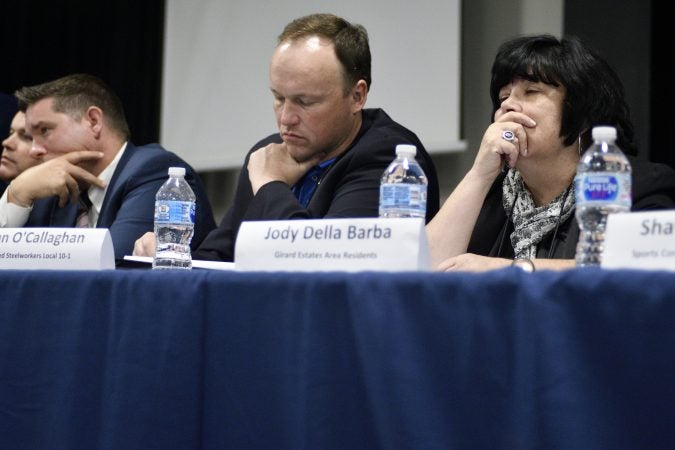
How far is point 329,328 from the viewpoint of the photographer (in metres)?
1.23

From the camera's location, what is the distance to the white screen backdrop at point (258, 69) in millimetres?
4055

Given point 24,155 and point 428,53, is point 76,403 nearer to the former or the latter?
point 24,155

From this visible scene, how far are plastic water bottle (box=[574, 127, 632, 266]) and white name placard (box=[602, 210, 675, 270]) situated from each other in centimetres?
23

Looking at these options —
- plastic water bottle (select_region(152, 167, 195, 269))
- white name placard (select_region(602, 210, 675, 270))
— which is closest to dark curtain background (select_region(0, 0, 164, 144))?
plastic water bottle (select_region(152, 167, 195, 269))

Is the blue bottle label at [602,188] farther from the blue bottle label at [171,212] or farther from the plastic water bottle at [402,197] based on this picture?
the blue bottle label at [171,212]

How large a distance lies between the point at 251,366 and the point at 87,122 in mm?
2137

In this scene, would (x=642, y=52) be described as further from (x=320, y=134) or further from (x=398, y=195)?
(x=398, y=195)

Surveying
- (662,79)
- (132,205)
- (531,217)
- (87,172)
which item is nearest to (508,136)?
(531,217)

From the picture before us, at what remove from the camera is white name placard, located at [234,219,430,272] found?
1.28 m

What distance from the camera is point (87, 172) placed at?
10.0 feet

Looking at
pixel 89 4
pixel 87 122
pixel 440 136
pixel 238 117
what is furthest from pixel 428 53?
pixel 89 4

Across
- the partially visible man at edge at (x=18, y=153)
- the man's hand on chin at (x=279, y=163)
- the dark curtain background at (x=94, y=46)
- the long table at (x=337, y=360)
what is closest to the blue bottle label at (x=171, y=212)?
the man's hand on chin at (x=279, y=163)

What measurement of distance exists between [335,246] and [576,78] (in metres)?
0.99

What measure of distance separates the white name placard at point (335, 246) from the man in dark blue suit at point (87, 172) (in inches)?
52.8
